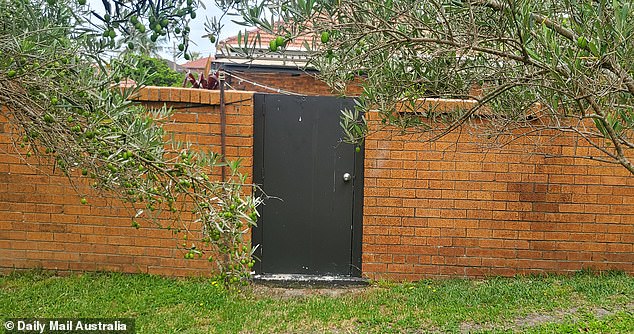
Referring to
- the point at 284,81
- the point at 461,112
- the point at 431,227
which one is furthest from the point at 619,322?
the point at 284,81

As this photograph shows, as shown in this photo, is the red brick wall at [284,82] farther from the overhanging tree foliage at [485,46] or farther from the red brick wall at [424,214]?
the overhanging tree foliage at [485,46]

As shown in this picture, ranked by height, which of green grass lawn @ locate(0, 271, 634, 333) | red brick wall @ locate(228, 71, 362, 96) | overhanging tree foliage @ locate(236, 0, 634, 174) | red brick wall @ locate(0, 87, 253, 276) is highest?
red brick wall @ locate(228, 71, 362, 96)

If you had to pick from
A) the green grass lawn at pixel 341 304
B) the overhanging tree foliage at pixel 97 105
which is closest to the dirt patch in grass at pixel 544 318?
the green grass lawn at pixel 341 304

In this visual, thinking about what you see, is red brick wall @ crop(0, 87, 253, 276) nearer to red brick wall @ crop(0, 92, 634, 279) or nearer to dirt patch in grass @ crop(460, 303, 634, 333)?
red brick wall @ crop(0, 92, 634, 279)

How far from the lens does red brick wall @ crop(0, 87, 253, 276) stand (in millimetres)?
5168

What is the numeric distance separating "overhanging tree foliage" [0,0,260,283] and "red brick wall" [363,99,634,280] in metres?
2.90

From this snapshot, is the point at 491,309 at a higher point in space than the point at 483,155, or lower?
lower

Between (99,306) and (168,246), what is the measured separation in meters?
0.99

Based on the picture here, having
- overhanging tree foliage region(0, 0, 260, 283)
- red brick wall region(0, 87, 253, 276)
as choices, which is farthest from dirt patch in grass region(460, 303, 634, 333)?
red brick wall region(0, 87, 253, 276)

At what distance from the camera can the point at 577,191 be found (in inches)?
209

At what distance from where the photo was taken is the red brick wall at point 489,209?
17.4ft

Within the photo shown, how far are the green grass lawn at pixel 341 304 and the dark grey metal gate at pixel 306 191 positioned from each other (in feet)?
1.32

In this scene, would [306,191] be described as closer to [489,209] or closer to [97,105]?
[489,209]

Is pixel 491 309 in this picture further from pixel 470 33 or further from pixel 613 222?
pixel 470 33
